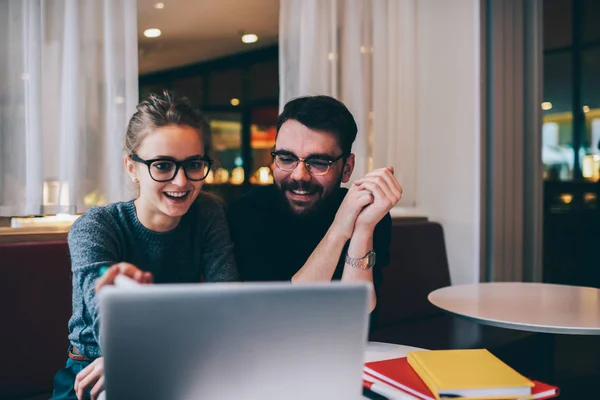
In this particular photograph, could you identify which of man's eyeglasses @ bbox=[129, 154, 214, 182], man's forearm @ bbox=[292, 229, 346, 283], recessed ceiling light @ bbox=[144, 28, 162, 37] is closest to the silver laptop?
man's eyeglasses @ bbox=[129, 154, 214, 182]

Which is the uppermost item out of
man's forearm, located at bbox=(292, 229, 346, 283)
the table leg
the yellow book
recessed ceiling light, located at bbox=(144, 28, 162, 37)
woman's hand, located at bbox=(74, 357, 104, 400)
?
recessed ceiling light, located at bbox=(144, 28, 162, 37)

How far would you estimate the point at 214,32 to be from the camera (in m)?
6.12

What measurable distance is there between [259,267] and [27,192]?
37.3 inches

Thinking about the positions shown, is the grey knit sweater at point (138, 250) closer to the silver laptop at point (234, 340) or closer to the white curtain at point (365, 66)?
the silver laptop at point (234, 340)

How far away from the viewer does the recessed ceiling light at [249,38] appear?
20.7ft

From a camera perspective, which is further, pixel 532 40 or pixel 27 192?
pixel 532 40

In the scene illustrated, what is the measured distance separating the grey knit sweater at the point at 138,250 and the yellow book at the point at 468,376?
0.61 m

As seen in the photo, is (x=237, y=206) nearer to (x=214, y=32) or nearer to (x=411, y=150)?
(x=411, y=150)

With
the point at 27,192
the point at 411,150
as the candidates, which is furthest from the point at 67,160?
the point at 411,150

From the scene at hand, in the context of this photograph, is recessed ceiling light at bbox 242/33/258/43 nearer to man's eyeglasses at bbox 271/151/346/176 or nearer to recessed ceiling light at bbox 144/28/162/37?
recessed ceiling light at bbox 144/28/162/37

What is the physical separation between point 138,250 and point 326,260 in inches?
19.4

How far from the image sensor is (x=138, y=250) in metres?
1.32

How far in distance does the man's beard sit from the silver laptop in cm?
94

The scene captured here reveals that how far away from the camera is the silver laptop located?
A: 57 cm
